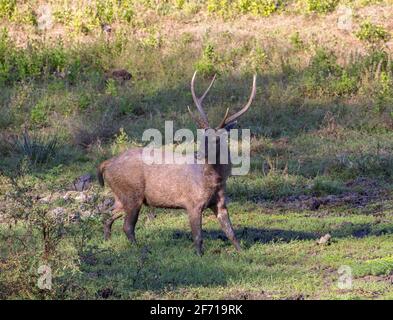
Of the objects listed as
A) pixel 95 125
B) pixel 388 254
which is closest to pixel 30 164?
pixel 95 125

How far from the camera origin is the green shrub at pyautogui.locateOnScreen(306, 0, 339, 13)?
634 inches

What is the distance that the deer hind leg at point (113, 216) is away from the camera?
966 centimetres

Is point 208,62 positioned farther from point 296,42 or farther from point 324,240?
point 324,240

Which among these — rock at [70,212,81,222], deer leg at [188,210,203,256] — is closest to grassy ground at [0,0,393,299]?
rock at [70,212,81,222]

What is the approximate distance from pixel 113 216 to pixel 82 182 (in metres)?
2.16

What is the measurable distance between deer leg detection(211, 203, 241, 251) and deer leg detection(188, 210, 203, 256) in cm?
21

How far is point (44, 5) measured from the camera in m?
16.9

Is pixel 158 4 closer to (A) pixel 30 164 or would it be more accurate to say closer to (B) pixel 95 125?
(B) pixel 95 125

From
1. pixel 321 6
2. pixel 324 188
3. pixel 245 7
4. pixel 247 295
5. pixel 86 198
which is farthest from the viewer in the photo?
pixel 245 7

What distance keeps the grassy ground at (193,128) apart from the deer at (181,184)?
272 millimetres

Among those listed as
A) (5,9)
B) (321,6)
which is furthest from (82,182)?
(321,6)

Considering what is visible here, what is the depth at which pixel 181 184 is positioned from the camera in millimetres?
9344

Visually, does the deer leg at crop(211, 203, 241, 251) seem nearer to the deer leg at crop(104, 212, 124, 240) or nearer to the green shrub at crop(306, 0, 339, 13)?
the deer leg at crop(104, 212, 124, 240)

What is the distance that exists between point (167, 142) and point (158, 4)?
410 cm
